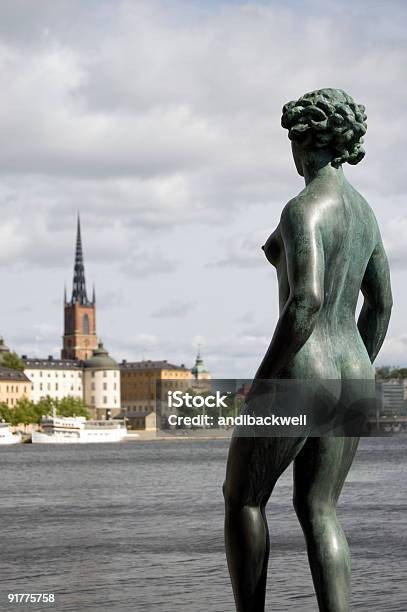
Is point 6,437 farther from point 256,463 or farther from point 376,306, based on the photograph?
point 256,463

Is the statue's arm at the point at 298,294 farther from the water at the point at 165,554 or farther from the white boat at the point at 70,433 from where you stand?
the white boat at the point at 70,433

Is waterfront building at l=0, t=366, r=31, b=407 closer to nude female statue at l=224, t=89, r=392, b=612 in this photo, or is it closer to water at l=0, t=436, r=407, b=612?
water at l=0, t=436, r=407, b=612

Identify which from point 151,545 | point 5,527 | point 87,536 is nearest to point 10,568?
point 151,545

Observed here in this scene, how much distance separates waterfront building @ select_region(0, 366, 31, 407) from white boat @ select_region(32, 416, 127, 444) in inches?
1186

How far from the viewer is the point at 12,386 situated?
189750 mm

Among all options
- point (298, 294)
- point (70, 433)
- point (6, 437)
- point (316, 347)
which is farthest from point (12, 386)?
point (298, 294)

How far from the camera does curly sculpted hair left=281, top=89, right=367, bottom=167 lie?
18.1 ft

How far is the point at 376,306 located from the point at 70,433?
148 metres

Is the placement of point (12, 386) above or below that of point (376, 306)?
above

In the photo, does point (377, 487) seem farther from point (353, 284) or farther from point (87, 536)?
point (353, 284)

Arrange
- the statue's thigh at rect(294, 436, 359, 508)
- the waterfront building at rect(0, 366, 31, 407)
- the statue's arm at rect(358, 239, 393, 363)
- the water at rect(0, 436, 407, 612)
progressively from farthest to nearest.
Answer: the waterfront building at rect(0, 366, 31, 407), the water at rect(0, 436, 407, 612), the statue's arm at rect(358, 239, 393, 363), the statue's thigh at rect(294, 436, 359, 508)

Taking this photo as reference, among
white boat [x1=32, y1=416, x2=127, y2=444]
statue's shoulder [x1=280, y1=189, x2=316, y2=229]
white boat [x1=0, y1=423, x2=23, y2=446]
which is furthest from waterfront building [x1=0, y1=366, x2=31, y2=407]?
statue's shoulder [x1=280, y1=189, x2=316, y2=229]

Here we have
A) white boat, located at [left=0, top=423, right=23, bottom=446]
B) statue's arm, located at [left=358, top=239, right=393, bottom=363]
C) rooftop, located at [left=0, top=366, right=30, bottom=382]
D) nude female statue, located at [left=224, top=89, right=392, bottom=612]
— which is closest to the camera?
nude female statue, located at [left=224, top=89, right=392, bottom=612]

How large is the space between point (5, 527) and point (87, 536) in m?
3.23
